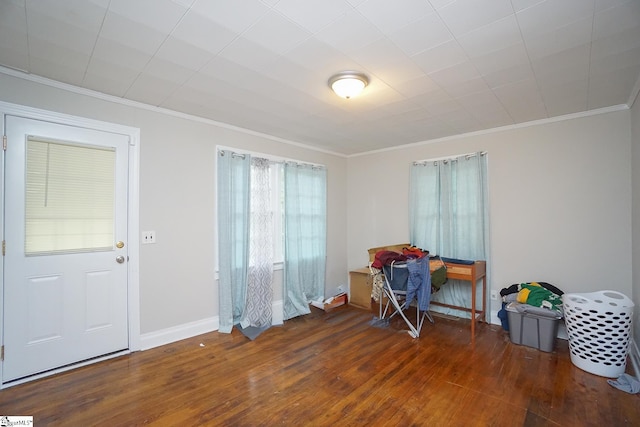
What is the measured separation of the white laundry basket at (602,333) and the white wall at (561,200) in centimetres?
60

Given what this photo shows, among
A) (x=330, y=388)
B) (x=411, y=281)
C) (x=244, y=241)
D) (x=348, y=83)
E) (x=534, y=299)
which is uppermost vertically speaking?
(x=348, y=83)

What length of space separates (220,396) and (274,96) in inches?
101

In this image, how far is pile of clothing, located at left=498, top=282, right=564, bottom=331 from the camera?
287 cm

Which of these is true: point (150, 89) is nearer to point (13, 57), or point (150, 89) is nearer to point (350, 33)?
point (13, 57)

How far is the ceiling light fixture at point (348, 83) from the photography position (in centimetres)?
222

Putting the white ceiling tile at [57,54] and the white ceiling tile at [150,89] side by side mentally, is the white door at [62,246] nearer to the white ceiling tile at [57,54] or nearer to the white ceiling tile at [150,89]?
the white ceiling tile at [150,89]

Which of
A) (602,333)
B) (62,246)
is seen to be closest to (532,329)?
(602,333)

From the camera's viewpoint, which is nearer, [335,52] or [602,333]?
[335,52]

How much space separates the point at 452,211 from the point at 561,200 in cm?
114

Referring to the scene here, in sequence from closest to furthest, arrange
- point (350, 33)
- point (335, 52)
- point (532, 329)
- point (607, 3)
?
point (607, 3), point (350, 33), point (335, 52), point (532, 329)

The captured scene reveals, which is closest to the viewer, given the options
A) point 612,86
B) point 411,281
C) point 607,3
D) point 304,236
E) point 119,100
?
point 607,3

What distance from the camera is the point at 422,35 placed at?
1.76 m

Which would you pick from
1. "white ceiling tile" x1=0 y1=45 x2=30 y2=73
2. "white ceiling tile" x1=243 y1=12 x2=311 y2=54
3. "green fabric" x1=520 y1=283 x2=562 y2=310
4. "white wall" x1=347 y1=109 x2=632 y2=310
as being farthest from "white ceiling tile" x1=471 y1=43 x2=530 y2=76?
"white ceiling tile" x1=0 y1=45 x2=30 y2=73

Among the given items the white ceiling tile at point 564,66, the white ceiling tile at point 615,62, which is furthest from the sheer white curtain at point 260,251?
the white ceiling tile at point 615,62
